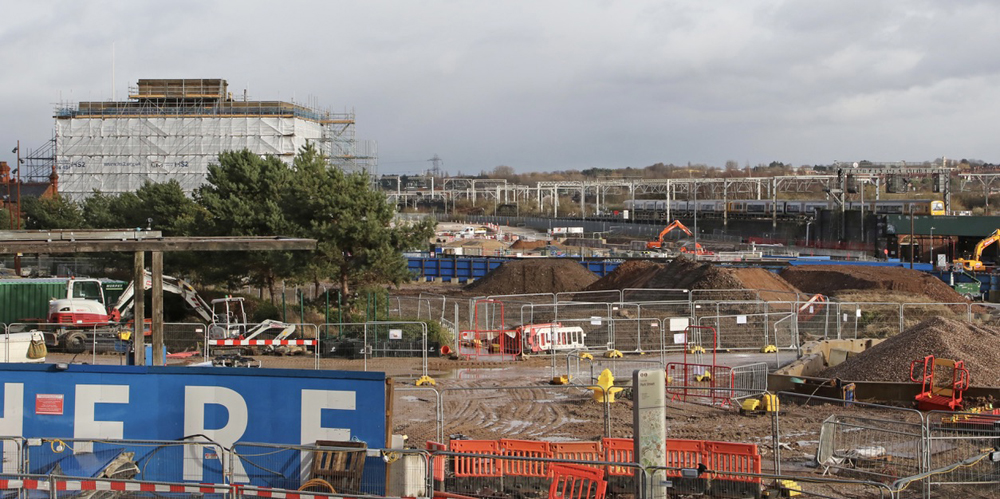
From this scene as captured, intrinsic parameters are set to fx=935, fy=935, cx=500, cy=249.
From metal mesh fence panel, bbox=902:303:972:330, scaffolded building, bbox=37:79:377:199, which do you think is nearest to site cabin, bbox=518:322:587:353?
metal mesh fence panel, bbox=902:303:972:330

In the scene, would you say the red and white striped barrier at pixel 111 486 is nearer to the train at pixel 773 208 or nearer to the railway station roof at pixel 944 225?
the train at pixel 773 208

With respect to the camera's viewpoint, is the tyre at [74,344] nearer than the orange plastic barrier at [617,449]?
No

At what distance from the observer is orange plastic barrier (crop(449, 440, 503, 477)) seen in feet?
42.9

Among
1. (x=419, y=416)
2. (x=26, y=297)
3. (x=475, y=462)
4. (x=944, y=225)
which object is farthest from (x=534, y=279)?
(x=944, y=225)

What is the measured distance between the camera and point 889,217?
2837 inches

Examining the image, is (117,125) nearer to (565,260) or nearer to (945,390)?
(565,260)

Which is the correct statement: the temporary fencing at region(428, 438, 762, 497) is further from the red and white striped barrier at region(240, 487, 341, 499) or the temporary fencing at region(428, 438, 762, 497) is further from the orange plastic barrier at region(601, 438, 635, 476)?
the red and white striped barrier at region(240, 487, 341, 499)

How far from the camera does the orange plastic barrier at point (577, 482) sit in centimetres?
1130

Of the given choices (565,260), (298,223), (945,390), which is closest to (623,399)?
(945,390)

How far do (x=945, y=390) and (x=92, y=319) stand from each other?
83.8 ft

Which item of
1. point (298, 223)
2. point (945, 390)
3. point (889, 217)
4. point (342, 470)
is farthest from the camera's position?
point (889, 217)

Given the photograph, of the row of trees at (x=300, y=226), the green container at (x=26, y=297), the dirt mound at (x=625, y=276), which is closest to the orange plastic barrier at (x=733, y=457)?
the row of trees at (x=300, y=226)

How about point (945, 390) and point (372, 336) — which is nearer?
point (945, 390)

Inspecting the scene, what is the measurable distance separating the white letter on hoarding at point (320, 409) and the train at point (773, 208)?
62.5 m
